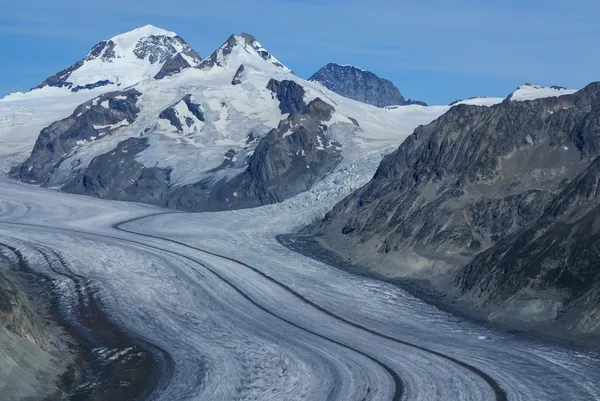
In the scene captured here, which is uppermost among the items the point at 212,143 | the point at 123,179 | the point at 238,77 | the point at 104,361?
the point at 238,77

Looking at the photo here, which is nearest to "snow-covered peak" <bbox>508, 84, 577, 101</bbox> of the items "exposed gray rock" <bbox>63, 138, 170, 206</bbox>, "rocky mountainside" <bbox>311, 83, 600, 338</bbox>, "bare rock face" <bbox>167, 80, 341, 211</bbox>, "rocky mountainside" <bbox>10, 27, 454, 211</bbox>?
"rocky mountainside" <bbox>10, 27, 454, 211</bbox>

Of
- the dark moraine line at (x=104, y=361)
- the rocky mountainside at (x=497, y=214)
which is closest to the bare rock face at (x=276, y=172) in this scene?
the rocky mountainside at (x=497, y=214)

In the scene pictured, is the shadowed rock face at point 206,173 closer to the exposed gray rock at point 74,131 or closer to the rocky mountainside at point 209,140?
the exposed gray rock at point 74,131

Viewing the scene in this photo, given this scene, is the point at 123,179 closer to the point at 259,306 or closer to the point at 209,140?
the point at 209,140

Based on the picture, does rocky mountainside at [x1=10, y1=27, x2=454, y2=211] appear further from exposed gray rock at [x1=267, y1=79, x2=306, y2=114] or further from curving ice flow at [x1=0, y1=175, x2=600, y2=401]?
curving ice flow at [x1=0, y1=175, x2=600, y2=401]

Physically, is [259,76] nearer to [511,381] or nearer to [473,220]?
[473,220]

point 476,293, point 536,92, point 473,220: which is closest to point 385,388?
point 476,293

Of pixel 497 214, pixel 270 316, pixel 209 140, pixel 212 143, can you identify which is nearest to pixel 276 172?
pixel 212 143
